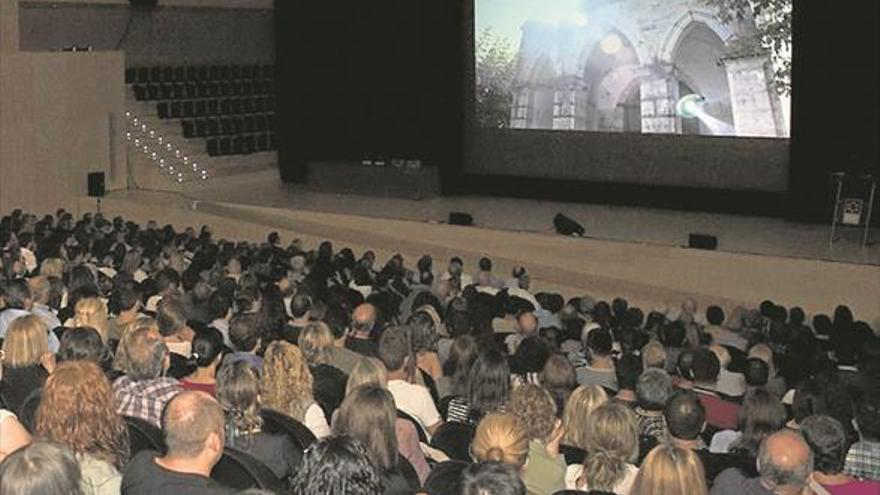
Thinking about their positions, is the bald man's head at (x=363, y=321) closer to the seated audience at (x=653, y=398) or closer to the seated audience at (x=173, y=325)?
the seated audience at (x=173, y=325)

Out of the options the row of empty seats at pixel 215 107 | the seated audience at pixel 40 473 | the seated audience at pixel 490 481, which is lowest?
the seated audience at pixel 490 481

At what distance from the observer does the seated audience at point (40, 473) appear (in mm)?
4090

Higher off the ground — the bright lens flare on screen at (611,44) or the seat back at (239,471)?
the bright lens flare on screen at (611,44)

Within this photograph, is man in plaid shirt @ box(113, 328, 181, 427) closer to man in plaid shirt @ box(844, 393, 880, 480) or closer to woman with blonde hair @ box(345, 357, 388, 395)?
woman with blonde hair @ box(345, 357, 388, 395)

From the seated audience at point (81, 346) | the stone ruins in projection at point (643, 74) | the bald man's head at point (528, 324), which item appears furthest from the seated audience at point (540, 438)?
the stone ruins in projection at point (643, 74)

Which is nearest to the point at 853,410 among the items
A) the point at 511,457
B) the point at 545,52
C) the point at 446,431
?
the point at 446,431

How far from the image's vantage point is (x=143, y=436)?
629 cm

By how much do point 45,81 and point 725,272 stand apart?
10.2 meters

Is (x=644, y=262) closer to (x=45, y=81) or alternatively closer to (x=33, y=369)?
(x=45, y=81)

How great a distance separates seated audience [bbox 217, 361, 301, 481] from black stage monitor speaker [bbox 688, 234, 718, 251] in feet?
37.6

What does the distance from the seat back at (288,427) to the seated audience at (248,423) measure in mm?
28

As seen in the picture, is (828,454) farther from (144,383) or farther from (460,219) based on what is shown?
(460,219)

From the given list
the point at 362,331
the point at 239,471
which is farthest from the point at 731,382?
the point at 239,471

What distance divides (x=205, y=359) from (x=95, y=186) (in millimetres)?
14395
